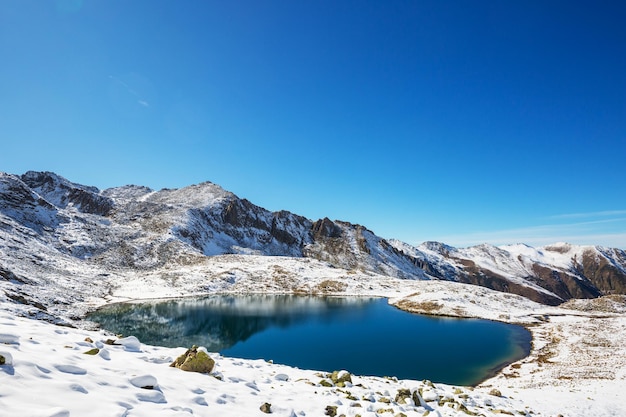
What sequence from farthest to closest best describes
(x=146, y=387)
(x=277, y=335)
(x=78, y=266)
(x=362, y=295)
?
1. (x=362, y=295)
2. (x=78, y=266)
3. (x=277, y=335)
4. (x=146, y=387)

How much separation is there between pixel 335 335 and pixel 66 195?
689 feet

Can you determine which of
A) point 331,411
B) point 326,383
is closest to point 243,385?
point 331,411

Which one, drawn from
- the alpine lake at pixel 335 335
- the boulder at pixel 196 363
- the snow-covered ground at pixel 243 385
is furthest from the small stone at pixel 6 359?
the alpine lake at pixel 335 335

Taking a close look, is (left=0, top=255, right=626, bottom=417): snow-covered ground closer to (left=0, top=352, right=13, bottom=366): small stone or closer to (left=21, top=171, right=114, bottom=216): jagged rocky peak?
(left=0, top=352, right=13, bottom=366): small stone

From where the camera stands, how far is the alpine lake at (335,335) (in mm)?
37625

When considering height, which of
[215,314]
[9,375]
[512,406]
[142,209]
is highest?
[142,209]

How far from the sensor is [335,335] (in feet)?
168

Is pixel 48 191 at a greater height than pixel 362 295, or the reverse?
pixel 48 191

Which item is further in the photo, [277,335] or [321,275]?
[321,275]

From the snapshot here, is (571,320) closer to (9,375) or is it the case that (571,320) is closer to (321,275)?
(321,275)

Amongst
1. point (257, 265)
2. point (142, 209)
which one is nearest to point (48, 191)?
point (142, 209)

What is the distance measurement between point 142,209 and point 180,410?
647 feet

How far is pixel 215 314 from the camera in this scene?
223 ft

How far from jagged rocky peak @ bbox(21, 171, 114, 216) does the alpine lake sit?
436 ft
